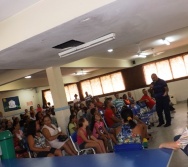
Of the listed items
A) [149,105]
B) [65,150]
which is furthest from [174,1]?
[149,105]

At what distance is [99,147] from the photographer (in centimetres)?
425

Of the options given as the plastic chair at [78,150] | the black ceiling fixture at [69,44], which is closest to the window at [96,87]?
the plastic chair at [78,150]

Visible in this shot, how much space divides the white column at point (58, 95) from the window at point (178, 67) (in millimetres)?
6861

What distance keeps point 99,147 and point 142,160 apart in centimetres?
215

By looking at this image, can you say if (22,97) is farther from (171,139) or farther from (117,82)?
(171,139)

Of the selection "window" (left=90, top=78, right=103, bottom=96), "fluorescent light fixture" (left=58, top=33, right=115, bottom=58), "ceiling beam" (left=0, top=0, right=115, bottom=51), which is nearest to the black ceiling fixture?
"fluorescent light fixture" (left=58, top=33, right=115, bottom=58)

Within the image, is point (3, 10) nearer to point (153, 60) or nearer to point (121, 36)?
point (121, 36)

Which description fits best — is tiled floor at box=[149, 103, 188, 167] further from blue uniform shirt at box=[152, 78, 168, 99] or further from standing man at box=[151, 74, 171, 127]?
blue uniform shirt at box=[152, 78, 168, 99]

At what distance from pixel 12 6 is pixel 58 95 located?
12.5ft

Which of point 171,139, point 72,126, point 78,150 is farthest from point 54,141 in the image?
point 171,139

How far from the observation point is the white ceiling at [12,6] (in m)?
2.75

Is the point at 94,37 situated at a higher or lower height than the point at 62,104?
higher

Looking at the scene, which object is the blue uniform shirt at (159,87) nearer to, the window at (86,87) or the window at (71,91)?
the window at (86,87)

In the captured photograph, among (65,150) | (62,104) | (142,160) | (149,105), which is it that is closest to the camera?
(142,160)
